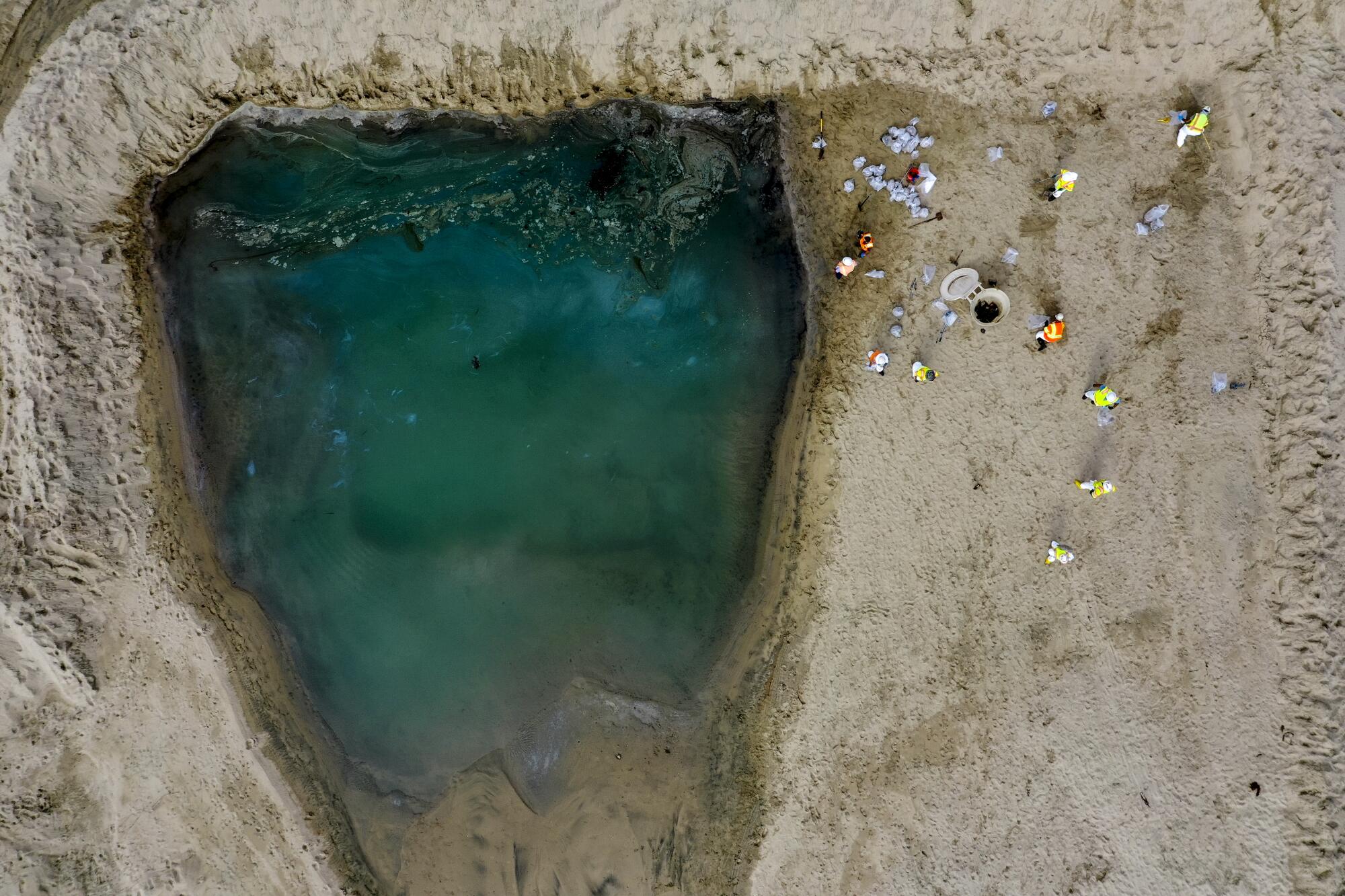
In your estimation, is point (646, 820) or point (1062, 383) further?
point (646, 820)

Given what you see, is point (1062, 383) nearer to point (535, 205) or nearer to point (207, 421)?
point (535, 205)

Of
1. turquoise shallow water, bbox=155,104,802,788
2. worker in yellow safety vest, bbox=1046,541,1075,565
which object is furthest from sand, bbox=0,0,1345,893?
turquoise shallow water, bbox=155,104,802,788

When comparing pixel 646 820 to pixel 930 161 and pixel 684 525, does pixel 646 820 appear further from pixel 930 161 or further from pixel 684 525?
pixel 930 161

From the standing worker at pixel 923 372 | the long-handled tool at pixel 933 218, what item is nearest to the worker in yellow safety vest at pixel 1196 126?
the long-handled tool at pixel 933 218

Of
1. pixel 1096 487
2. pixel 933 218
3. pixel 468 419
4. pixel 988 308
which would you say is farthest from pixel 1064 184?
pixel 468 419

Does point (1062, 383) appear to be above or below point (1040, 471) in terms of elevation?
above

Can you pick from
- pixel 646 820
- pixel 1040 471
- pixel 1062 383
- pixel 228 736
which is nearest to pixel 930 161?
pixel 1062 383

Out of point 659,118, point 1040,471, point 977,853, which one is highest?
point 659,118
